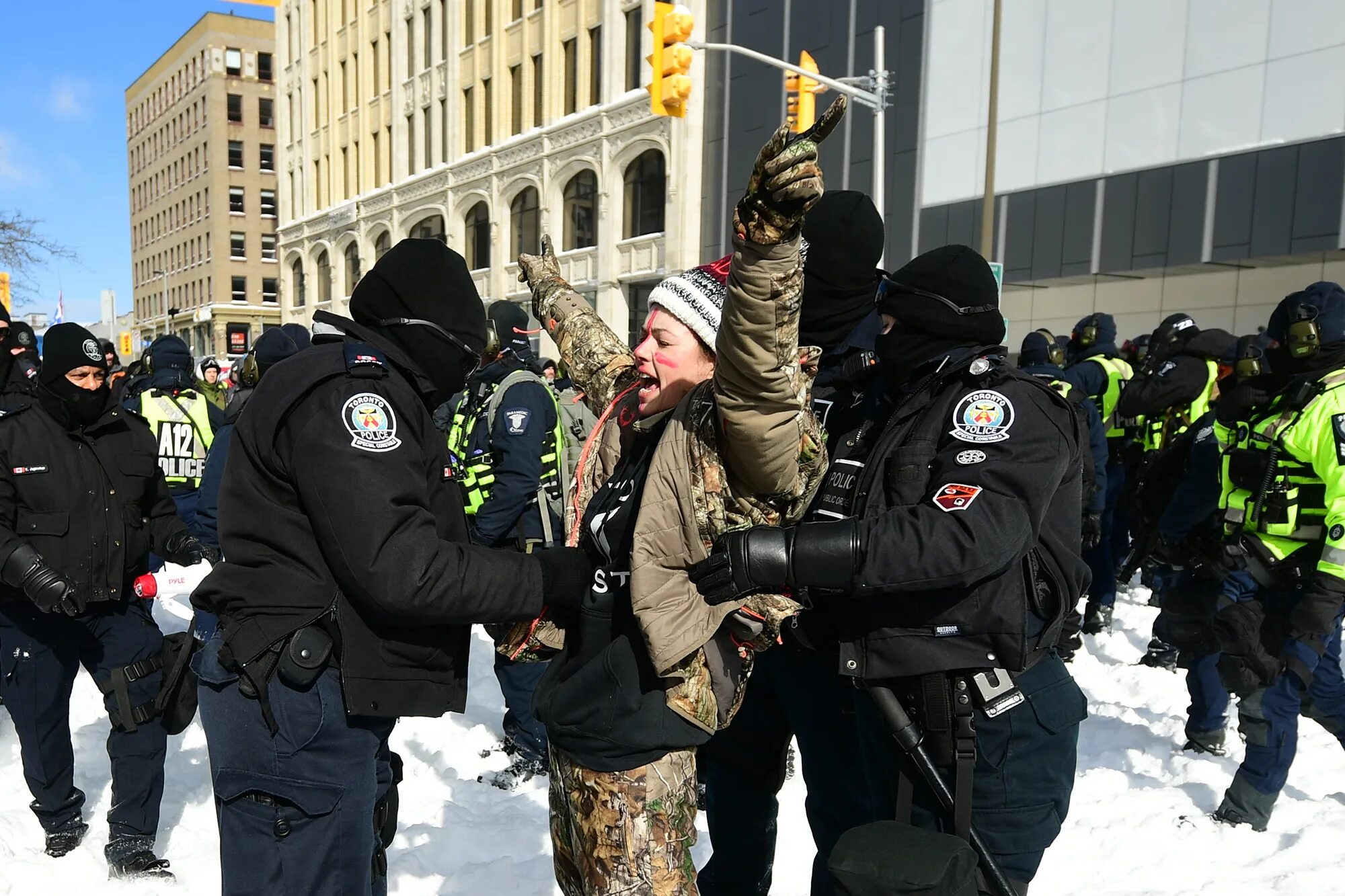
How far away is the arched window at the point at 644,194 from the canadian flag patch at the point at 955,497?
23852 millimetres

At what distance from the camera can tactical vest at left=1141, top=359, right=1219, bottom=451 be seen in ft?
24.2

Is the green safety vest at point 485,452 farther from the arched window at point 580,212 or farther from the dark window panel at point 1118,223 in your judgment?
the arched window at point 580,212

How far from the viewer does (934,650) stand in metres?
2.36

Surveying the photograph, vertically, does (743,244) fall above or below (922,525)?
above

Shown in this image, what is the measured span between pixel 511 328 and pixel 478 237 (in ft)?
94.1

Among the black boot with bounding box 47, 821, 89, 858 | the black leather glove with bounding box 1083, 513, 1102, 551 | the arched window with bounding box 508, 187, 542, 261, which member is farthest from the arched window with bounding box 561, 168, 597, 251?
the black boot with bounding box 47, 821, 89, 858

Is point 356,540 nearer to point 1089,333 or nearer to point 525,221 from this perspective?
point 1089,333

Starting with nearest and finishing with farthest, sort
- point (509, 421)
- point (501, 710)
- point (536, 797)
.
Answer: point (536, 797) → point (509, 421) → point (501, 710)

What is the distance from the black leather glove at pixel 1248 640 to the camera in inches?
168

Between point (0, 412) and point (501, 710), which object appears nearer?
point (0, 412)

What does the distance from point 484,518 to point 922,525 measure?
3594mm

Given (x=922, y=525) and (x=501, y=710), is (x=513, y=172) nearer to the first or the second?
(x=501, y=710)

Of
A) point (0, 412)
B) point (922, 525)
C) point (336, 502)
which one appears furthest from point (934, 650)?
point (0, 412)

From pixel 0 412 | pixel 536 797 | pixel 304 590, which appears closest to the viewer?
pixel 304 590
